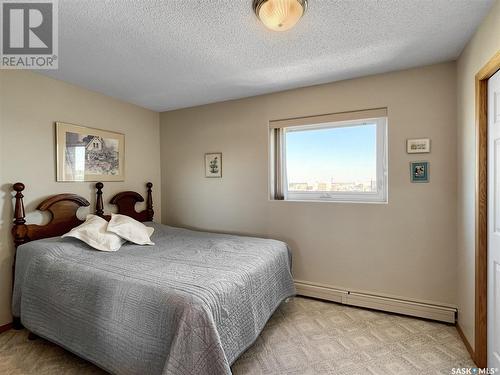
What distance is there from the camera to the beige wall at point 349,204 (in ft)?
7.58

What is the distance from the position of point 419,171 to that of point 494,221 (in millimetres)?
835

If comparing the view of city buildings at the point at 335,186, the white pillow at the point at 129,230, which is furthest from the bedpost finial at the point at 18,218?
the view of city buildings at the point at 335,186

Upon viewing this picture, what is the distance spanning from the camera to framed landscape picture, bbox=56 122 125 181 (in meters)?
2.61

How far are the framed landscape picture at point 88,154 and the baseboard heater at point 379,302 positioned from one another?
8.35 feet

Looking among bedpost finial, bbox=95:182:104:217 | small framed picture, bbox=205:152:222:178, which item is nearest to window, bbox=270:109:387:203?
small framed picture, bbox=205:152:222:178

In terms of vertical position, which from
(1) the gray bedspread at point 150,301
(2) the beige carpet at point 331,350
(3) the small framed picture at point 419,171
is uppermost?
(3) the small framed picture at point 419,171

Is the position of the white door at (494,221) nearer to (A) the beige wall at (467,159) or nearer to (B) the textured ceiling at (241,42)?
(A) the beige wall at (467,159)

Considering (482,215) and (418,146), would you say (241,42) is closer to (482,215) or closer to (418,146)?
(418,146)

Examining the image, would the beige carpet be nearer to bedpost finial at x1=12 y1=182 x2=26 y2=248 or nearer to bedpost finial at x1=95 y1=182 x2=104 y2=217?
bedpost finial at x1=12 y1=182 x2=26 y2=248

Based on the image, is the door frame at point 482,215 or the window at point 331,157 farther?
the window at point 331,157

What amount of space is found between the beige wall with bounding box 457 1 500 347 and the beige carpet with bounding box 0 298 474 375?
29 centimetres

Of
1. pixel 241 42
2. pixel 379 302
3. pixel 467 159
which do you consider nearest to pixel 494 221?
pixel 467 159

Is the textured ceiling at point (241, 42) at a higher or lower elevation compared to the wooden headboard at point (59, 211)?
higher

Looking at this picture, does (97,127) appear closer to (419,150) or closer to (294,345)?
(294,345)
